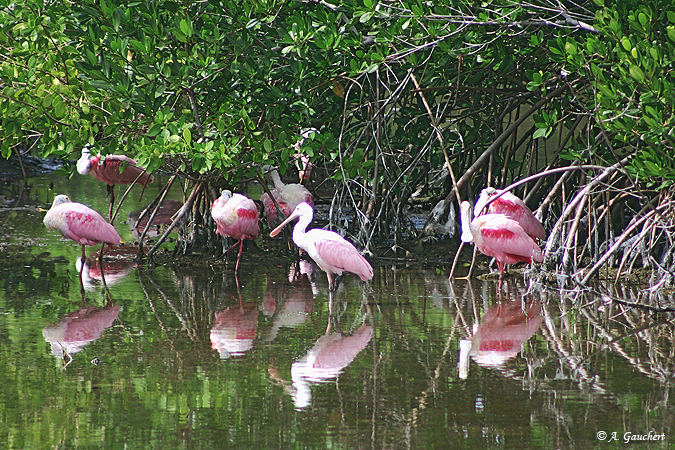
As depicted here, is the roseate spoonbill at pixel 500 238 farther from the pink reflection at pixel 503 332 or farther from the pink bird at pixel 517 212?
the pink reflection at pixel 503 332

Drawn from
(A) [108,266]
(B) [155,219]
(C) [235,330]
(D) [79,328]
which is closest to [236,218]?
(A) [108,266]

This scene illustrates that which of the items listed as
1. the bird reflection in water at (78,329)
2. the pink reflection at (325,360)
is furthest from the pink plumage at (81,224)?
the pink reflection at (325,360)

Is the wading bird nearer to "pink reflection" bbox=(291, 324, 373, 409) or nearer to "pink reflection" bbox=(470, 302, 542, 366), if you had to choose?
"pink reflection" bbox=(291, 324, 373, 409)

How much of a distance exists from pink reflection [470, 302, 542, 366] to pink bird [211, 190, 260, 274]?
9.38 ft

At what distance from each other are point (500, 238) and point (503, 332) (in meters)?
1.88

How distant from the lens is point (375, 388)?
574 cm

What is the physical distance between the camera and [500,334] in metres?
7.18

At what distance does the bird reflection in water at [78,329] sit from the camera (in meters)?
6.68

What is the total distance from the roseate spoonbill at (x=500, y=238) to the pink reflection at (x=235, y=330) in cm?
213

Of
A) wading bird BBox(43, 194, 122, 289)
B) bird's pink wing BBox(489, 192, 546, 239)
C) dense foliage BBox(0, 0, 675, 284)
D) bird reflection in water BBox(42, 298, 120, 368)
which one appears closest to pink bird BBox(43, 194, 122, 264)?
wading bird BBox(43, 194, 122, 289)

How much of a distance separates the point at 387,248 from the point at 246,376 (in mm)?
4731

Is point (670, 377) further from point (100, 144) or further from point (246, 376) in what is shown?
point (100, 144)

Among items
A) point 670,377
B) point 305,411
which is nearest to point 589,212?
point 670,377

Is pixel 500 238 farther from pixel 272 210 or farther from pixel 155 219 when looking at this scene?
pixel 155 219
